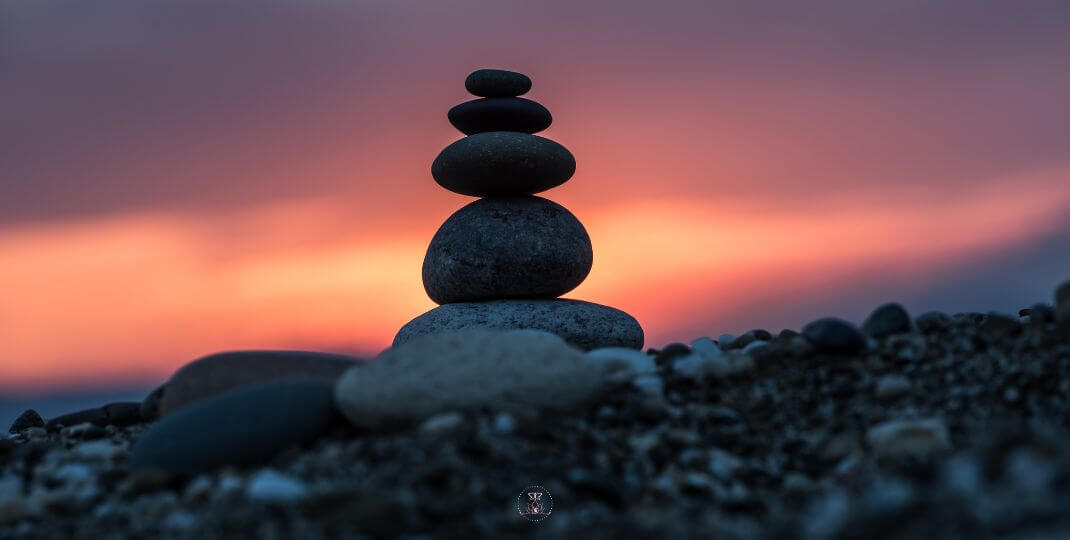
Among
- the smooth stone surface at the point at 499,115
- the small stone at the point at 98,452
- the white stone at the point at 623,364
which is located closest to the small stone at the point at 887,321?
the white stone at the point at 623,364

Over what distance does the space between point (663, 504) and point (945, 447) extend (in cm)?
156

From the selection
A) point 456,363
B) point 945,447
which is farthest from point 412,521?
point 945,447

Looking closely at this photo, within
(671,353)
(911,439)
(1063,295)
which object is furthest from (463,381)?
(1063,295)

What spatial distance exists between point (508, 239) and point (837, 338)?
5.23 m

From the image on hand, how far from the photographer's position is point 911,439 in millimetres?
4910

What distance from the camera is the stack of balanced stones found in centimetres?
1091

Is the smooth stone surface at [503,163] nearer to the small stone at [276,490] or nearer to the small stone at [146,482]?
the small stone at [146,482]

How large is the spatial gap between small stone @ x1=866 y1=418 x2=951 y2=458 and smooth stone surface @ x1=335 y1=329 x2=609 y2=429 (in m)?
1.59

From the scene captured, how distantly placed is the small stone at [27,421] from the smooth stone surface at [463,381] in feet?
19.5

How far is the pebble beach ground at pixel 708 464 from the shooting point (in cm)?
338

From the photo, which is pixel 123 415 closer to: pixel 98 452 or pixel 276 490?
pixel 98 452

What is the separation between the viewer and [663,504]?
175 inches

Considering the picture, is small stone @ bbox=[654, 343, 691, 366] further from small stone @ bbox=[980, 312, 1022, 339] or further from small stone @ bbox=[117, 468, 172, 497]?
small stone @ bbox=[117, 468, 172, 497]

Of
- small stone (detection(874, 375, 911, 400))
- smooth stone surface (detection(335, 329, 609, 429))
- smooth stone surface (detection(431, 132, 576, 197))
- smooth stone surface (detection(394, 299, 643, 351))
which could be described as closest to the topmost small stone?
smooth stone surface (detection(431, 132, 576, 197))
